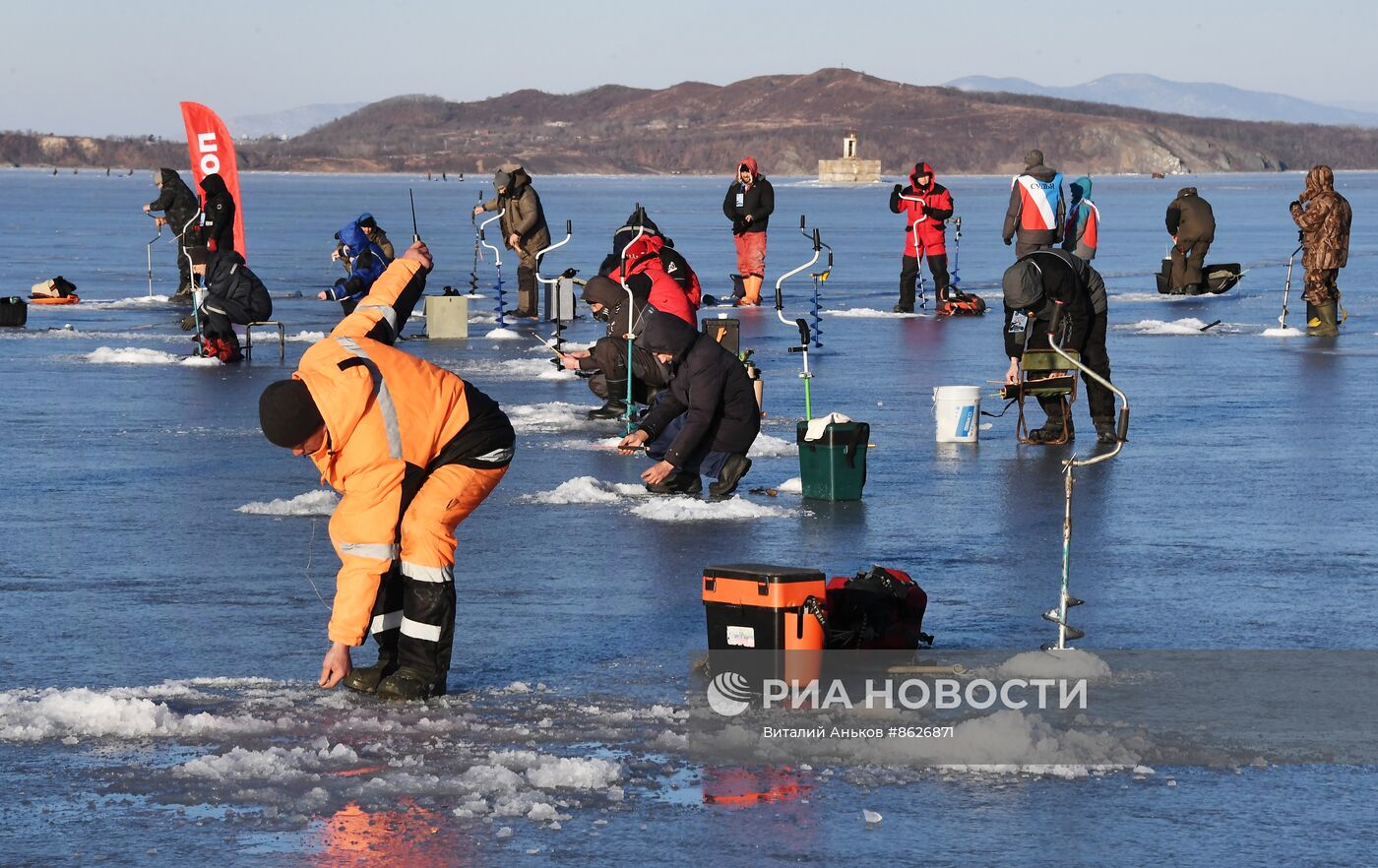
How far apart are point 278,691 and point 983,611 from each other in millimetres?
3191

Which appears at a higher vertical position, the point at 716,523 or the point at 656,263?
the point at 656,263

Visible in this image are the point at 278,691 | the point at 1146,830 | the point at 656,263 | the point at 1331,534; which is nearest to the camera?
the point at 1146,830

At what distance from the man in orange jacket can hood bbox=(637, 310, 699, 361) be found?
3.84 meters

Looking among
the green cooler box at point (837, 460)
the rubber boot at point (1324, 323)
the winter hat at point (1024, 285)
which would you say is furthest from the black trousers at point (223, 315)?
the rubber boot at point (1324, 323)

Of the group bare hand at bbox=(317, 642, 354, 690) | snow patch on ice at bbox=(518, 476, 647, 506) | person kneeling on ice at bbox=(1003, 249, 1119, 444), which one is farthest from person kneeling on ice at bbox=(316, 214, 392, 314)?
bare hand at bbox=(317, 642, 354, 690)

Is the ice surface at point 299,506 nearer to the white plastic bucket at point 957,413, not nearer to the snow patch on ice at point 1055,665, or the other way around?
the white plastic bucket at point 957,413

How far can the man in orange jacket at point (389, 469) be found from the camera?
6715 mm

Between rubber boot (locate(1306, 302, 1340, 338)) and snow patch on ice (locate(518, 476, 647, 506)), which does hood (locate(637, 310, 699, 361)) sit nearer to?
snow patch on ice (locate(518, 476, 647, 506))

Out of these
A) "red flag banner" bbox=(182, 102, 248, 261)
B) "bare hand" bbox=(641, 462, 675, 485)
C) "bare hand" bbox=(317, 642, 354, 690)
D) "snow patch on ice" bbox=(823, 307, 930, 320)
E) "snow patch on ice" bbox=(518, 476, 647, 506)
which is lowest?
"snow patch on ice" bbox=(823, 307, 930, 320)

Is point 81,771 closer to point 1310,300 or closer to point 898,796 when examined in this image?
point 898,796

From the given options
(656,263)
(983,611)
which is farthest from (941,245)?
(983,611)

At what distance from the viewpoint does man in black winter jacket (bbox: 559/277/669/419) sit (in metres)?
14.1

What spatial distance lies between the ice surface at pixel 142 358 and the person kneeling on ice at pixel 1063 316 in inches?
353

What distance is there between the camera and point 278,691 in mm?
7383
